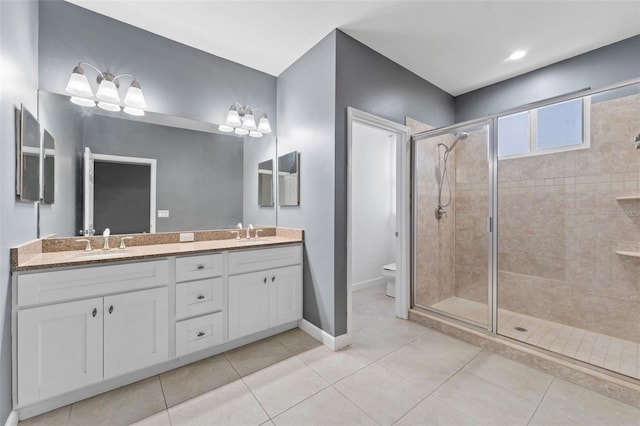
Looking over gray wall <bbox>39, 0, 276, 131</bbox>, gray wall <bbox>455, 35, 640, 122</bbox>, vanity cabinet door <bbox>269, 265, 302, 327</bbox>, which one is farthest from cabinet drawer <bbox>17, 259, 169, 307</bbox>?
gray wall <bbox>455, 35, 640, 122</bbox>

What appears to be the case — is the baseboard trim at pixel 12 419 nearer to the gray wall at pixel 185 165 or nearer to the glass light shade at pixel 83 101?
the gray wall at pixel 185 165

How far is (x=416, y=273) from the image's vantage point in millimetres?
2922

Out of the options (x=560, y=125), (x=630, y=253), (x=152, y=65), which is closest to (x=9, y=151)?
(x=152, y=65)

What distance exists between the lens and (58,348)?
1.47m

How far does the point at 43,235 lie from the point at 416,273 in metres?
3.22

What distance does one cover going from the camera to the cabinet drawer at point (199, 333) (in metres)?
1.88

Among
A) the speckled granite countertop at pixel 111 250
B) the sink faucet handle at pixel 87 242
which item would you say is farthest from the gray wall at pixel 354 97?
the sink faucet handle at pixel 87 242

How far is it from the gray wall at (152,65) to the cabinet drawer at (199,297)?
156 cm

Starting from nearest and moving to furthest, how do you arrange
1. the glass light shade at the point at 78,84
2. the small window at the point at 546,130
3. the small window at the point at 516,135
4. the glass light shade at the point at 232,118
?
the glass light shade at the point at 78,84 < the small window at the point at 546,130 < the glass light shade at the point at 232,118 < the small window at the point at 516,135

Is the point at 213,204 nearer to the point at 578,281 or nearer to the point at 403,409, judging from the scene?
the point at 403,409

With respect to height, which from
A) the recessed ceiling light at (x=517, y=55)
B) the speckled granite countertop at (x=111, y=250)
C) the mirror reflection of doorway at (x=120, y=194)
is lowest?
the speckled granite countertop at (x=111, y=250)

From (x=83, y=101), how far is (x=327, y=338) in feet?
8.76

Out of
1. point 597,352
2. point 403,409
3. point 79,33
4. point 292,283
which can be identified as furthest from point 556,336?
point 79,33

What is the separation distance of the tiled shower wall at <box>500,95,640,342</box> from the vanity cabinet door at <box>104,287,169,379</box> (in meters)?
2.97
